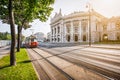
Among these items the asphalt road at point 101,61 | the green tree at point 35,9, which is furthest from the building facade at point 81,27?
the green tree at point 35,9

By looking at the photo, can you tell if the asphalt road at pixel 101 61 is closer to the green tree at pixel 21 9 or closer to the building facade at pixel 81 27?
the green tree at pixel 21 9

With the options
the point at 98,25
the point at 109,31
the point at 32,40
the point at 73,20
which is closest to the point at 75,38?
the point at 73,20

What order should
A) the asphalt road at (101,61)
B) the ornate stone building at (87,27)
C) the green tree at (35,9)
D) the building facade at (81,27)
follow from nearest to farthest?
1. the asphalt road at (101,61)
2. the green tree at (35,9)
3. the ornate stone building at (87,27)
4. the building facade at (81,27)

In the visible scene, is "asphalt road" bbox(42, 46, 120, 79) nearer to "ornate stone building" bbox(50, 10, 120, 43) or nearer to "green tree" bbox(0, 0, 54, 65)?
"green tree" bbox(0, 0, 54, 65)

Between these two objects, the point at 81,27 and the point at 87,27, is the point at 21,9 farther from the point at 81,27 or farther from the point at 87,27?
the point at 81,27

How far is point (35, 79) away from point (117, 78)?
14.0 feet

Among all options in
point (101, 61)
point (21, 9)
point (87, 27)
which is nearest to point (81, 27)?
point (87, 27)

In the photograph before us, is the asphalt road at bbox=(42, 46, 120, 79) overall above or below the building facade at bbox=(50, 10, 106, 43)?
below

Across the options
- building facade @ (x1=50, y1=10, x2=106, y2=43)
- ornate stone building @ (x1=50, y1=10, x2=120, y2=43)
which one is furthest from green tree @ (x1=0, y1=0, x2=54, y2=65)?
building facade @ (x1=50, y1=10, x2=106, y2=43)

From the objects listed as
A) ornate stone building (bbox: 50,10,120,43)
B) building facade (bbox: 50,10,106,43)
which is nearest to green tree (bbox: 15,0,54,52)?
ornate stone building (bbox: 50,10,120,43)

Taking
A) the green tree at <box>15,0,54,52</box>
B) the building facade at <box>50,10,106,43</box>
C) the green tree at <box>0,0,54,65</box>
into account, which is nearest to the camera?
the green tree at <box>0,0,54,65</box>

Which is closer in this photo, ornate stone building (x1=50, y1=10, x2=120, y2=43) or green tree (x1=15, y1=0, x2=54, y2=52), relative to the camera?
green tree (x1=15, y1=0, x2=54, y2=52)

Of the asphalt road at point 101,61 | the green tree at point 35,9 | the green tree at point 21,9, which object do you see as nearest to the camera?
the asphalt road at point 101,61

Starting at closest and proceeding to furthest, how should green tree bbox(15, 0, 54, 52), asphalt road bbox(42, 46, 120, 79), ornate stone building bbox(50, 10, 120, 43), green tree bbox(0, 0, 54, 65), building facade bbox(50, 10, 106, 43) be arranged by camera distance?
asphalt road bbox(42, 46, 120, 79)
green tree bbox(0, 0, 54, 65)
green tree bbox(15, 0, 54, 52)
ornate stone building bbox(50, 10, 120, 43)
building facade bbox(50, 10, 106, 43)
